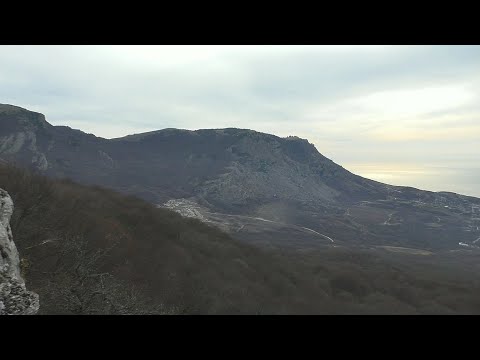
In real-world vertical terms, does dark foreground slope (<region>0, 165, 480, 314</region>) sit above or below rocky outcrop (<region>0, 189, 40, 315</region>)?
below

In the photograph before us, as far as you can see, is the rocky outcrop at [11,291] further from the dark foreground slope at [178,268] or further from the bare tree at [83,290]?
the dark foreground slope at [178,268]

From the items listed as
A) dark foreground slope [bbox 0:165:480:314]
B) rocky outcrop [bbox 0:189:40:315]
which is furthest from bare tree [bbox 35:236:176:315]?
rocky outcrop [bbox 0:189:40:315]

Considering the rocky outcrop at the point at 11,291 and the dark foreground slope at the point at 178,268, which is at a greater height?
the rocky outcrop at the point at 11,291

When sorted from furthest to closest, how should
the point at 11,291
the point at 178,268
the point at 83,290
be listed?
1. the point at 178,268
2. the point at 83,290
3. the point at 11,291

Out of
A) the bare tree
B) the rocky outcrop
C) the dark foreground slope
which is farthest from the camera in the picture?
the dark foreground slope

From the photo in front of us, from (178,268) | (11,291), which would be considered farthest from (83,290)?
(178,268)

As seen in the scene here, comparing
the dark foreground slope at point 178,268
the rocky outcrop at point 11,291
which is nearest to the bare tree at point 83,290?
the dark foreground slope at point 178,268

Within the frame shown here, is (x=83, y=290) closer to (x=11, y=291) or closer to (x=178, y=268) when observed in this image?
(x=11, y=291)

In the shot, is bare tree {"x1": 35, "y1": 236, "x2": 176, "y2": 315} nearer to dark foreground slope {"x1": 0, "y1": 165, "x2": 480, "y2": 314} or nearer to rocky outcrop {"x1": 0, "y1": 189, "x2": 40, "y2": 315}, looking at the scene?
dark foreground slope {"x1": 0, "y1": 165, "x2": 480, "y2": 314}

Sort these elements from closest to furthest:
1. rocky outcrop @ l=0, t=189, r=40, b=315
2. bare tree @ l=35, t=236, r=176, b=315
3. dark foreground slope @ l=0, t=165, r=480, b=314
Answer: rocky outcrop @ l=0, t=189, r=40, b=315, bare tree @ l=35, t=236, r=176, b=315, dark foreground slope @ l=0, t=165, r=480, b=314
